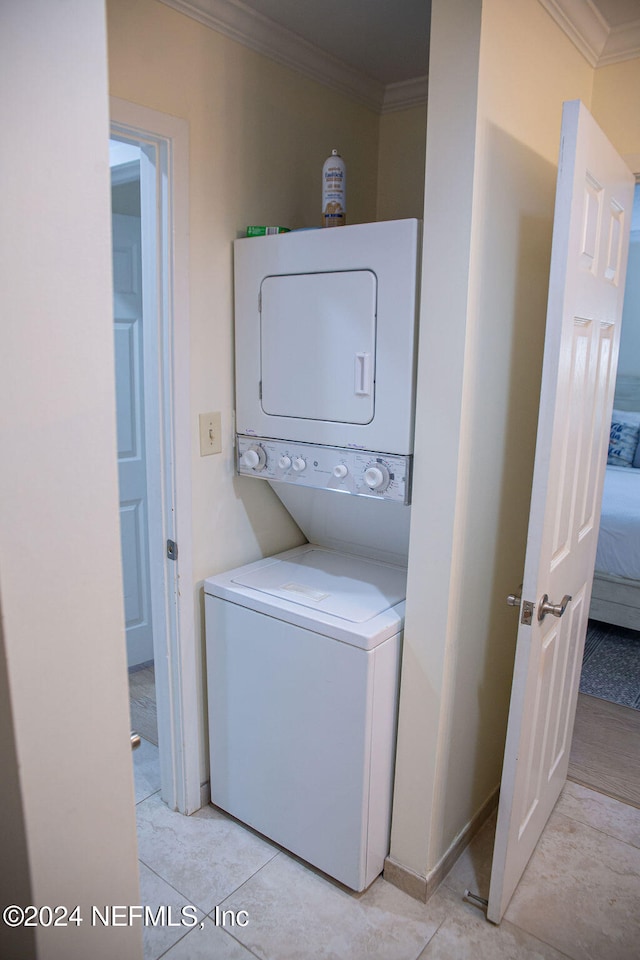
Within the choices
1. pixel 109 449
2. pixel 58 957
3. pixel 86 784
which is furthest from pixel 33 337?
pixel 58 957

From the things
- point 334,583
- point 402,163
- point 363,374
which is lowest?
point 334,583

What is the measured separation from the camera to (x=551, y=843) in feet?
6.50

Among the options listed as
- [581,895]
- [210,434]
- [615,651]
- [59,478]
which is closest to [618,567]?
[615,651]

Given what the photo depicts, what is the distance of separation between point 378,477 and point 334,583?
0.44m

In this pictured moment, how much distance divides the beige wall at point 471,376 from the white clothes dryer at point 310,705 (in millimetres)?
107

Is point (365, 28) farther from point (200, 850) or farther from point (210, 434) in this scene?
point (200, 850)

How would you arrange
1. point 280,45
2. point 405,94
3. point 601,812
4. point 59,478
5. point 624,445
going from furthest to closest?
point 624,445
point 405,94
point 601,812
point 280,45
point 59,478

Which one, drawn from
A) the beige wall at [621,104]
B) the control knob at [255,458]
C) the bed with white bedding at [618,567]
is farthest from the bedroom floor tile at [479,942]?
the beige wall at [621,104]

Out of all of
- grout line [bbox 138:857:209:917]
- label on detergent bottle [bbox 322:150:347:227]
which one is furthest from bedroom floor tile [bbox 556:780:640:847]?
label on detergent bottle [bbox 322:150:347:227]

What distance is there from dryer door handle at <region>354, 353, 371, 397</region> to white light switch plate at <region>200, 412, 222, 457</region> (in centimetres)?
49

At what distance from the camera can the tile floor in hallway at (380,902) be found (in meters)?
1.61

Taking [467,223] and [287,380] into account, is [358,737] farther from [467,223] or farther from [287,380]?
[467,223]

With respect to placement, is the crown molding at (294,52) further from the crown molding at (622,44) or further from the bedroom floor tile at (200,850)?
the bedroom floor tile at (200,850)

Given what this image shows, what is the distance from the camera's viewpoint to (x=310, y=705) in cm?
175
